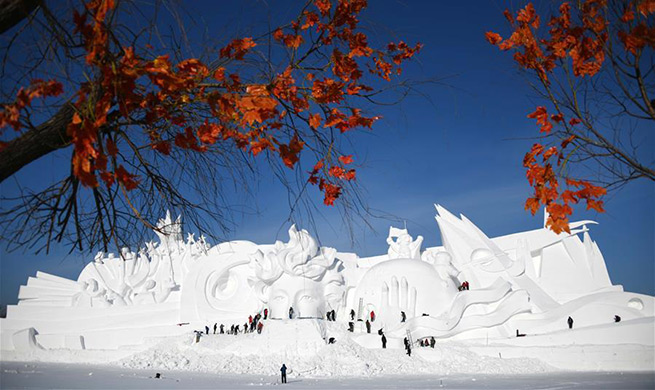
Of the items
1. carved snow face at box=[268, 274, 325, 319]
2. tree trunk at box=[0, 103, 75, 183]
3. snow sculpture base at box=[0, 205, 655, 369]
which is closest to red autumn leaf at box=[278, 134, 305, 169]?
tree trunk at box=[0, 103, 75, 183]

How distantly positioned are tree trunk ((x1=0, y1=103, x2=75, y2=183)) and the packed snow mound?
484 inches

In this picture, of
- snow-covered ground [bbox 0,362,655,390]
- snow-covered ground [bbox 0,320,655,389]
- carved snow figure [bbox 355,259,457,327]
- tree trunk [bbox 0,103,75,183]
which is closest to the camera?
tree trunk [bbox 0,103,75,183]

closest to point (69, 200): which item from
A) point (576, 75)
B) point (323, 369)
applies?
point (576, 75)

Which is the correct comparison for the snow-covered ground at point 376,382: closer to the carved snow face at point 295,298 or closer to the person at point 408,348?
the person at point 408,348

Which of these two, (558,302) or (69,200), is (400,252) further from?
(69,200)

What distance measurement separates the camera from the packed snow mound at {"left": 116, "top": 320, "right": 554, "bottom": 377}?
1342 centimetres

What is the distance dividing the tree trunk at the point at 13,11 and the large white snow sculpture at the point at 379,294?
1196 centimetres

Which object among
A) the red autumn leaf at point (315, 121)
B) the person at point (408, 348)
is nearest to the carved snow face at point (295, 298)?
the person at point (408, 348)

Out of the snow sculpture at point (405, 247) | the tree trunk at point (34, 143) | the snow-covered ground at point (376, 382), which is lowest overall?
the snow-covered ground at point (376, 382)

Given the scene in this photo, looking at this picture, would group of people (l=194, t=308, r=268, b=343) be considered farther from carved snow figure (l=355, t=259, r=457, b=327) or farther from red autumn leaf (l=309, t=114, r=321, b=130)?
red autumn leaf (l=309, t=114, r=321, b=130)

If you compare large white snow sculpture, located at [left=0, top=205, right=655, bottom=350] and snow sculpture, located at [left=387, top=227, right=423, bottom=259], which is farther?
snow sculpture, located at [left=387, top=227, right=423, bottom=259]

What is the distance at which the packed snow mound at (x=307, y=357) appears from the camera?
13422mm

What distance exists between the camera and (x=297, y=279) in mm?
20094

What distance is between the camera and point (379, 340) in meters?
16.1
